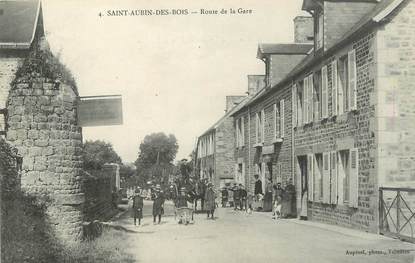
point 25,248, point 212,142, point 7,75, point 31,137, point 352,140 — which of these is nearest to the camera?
point 25,248

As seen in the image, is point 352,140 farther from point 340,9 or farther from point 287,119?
point 287,119

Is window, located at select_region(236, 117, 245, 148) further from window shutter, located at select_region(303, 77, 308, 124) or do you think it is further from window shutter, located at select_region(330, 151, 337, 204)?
window shutter, located at select_region(330, 151, 337, 204)

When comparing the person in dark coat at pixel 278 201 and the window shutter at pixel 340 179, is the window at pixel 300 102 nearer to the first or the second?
the person in dark coat at pixel 278 201

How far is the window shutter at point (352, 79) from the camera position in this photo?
12.7 m

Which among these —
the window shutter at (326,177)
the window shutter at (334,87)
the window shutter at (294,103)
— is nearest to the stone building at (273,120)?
the window shutter at (294,103)

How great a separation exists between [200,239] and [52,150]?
3661 mm

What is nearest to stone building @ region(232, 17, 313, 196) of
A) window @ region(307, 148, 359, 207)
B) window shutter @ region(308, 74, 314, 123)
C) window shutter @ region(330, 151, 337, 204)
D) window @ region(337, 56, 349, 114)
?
window shutter @ region(308, 74, 314, 123)

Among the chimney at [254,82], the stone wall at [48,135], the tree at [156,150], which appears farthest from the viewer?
the tree at [156,150]

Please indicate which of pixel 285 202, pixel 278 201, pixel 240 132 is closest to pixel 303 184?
pixel 285 202

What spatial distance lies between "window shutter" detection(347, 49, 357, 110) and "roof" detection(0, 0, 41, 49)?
10.1 metres

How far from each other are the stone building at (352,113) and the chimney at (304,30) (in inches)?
209

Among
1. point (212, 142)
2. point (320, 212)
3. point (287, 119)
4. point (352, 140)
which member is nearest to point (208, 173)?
point (212, 142)

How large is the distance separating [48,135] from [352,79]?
7008 mm

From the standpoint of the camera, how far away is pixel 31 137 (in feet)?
32.3
